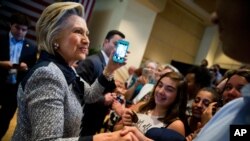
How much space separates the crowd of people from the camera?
627 millimetres

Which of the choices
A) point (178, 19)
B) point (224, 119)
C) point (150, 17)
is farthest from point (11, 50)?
point (178, 19)

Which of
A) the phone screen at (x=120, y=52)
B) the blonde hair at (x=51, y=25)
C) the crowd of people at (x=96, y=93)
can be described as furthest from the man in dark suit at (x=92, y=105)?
the blonde hair at (x=51, y=25)

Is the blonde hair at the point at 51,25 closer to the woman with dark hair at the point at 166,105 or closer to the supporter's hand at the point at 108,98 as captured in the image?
the woman with dark hair at the point at 166,105

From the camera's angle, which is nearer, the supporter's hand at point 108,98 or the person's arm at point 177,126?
the person's arm at point 177,126

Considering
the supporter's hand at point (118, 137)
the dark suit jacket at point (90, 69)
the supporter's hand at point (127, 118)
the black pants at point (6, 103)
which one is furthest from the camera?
the black pants at point (6, 103)

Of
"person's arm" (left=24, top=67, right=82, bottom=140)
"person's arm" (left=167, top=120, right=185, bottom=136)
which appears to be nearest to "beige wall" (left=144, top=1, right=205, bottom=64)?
"person's arm" (left=167, top=120, right=185, bottom=136)

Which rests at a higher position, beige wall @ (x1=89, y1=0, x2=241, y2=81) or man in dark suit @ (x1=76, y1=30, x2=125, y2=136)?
beige wall @ (x1=89, y1=0, x2=241, y2=81)

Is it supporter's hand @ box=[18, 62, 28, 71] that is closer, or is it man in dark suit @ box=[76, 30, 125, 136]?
man in dark suit @ box=[76, 30, 125, 136]

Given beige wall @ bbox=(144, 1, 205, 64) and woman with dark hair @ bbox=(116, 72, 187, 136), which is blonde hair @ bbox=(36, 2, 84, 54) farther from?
beige wall @ bbox=(144, 1, 205, 64)

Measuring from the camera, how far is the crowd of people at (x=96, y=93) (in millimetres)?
627

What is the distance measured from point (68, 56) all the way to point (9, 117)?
1.86 meters

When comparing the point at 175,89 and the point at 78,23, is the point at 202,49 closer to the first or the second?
the point at 175,89

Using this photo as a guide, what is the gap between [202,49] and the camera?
27.7ft

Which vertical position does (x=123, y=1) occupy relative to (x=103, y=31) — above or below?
above
